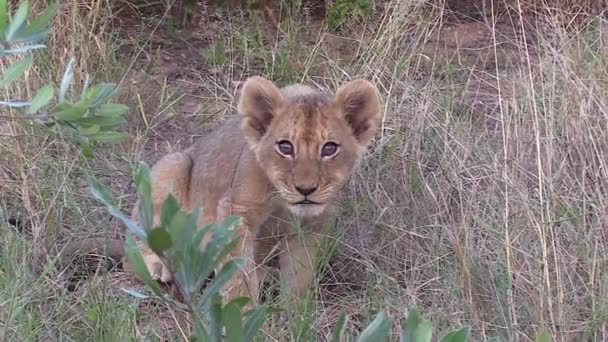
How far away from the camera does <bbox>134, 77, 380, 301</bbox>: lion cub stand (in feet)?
12.8

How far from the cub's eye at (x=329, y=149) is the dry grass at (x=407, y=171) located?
0.42 meters

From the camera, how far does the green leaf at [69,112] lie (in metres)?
2.07

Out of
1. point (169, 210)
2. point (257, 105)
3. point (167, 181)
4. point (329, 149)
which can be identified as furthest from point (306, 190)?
point (169, 210)

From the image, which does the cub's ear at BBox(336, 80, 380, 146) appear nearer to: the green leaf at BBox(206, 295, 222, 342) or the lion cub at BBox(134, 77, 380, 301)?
the lion cub at BBox(134, 77, 380, 301)

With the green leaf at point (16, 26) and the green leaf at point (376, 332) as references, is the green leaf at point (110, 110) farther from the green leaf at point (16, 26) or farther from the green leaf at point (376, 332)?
the green leaf at point (376, 332)

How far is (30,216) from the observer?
13.6 feet

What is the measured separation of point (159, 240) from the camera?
154 cm

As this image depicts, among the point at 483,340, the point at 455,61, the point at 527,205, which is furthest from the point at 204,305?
the point at 455,61

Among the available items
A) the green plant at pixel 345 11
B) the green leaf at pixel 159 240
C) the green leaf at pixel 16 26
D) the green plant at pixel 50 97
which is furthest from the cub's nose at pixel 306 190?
the green plant at pixel 345 11

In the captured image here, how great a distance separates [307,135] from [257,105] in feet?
0.91

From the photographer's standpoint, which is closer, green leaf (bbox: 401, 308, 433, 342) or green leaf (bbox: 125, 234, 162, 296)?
green leaf (bbox: 125, 234, 162, 296)

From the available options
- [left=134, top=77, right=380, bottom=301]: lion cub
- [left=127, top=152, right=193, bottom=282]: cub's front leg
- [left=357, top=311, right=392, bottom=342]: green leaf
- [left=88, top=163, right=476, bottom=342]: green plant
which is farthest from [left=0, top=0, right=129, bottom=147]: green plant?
[left=127, top=152, right=193, bottom=282]: cub's front leg

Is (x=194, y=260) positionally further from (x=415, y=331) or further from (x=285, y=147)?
(x=285, y=147)

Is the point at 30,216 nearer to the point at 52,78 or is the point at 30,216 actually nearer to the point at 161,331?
the point at 161,331
